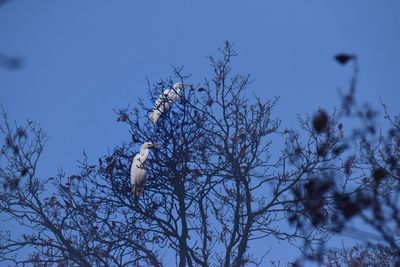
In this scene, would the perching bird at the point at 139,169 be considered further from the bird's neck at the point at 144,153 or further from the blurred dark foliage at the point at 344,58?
the blurred dark foliage at the point at 344,58

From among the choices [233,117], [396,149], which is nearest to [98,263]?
[233,117]

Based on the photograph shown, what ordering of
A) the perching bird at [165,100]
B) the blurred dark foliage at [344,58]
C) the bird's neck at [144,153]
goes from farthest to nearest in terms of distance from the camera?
the bird's neck at [144,153] → the perching bird at [165,100] → the blurred dark foliage at [344,58]

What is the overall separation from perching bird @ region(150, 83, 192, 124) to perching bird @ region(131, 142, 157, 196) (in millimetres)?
452

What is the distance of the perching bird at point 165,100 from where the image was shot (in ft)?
27.6

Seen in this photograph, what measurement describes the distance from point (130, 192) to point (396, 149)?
12.6 feet

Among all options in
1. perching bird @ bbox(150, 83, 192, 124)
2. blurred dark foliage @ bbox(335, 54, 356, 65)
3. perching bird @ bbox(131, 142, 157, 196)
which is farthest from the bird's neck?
blurred dark foliage @ bbox(335, 54, 356, 65)

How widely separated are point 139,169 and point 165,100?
153 cm

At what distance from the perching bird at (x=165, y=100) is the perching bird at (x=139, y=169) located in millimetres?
452

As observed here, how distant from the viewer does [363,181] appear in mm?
7719

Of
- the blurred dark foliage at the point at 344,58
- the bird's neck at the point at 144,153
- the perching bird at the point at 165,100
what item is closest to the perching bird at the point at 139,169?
the bird's neck at the point at 144,153

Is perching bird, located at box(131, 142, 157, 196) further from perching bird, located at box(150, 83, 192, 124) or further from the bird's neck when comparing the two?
perching bird, located at box(150, 83, 192, 124)

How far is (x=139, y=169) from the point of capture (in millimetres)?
9383

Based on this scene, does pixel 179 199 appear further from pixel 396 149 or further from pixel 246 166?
pixel 396 149

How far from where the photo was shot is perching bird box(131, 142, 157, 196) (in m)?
8.55
